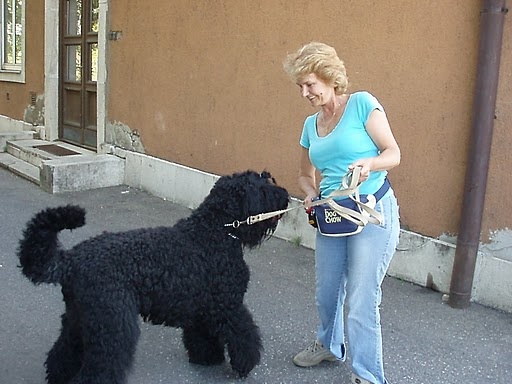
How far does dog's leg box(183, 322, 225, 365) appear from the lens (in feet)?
11.7

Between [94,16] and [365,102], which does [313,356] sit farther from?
[94,16]

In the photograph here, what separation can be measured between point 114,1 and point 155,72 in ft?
4.58

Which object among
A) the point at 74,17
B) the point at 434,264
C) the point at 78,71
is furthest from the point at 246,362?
the point at 74,17

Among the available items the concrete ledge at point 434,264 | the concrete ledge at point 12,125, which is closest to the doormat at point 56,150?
the concrete ledge at point 12,125

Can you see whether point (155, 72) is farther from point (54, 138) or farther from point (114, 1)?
point (54, 138)

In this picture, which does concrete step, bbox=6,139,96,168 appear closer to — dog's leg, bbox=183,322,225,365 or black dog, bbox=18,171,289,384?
dog's leg, bbox=183,322,225,365

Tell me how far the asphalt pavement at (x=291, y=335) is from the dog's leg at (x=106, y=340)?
49 centimetres

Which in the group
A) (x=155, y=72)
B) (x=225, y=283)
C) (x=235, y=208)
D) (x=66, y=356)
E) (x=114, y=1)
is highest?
(x=114, y=1)

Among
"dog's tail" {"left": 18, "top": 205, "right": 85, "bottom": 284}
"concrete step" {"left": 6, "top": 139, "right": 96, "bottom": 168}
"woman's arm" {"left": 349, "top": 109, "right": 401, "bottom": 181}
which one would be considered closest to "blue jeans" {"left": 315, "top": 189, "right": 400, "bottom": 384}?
"woman's arm" {"left": 349, "top": 109, "right": 401, "bottom": 181}

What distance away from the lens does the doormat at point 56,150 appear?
9.40 meters

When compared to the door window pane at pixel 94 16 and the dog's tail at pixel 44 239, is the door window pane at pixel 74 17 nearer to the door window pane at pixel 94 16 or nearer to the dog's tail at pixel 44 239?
the door window pane at pixel 94 16

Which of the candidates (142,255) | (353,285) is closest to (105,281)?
(142,255)

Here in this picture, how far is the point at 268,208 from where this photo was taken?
3195 mm

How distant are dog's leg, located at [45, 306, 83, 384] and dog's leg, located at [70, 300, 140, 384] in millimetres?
235
